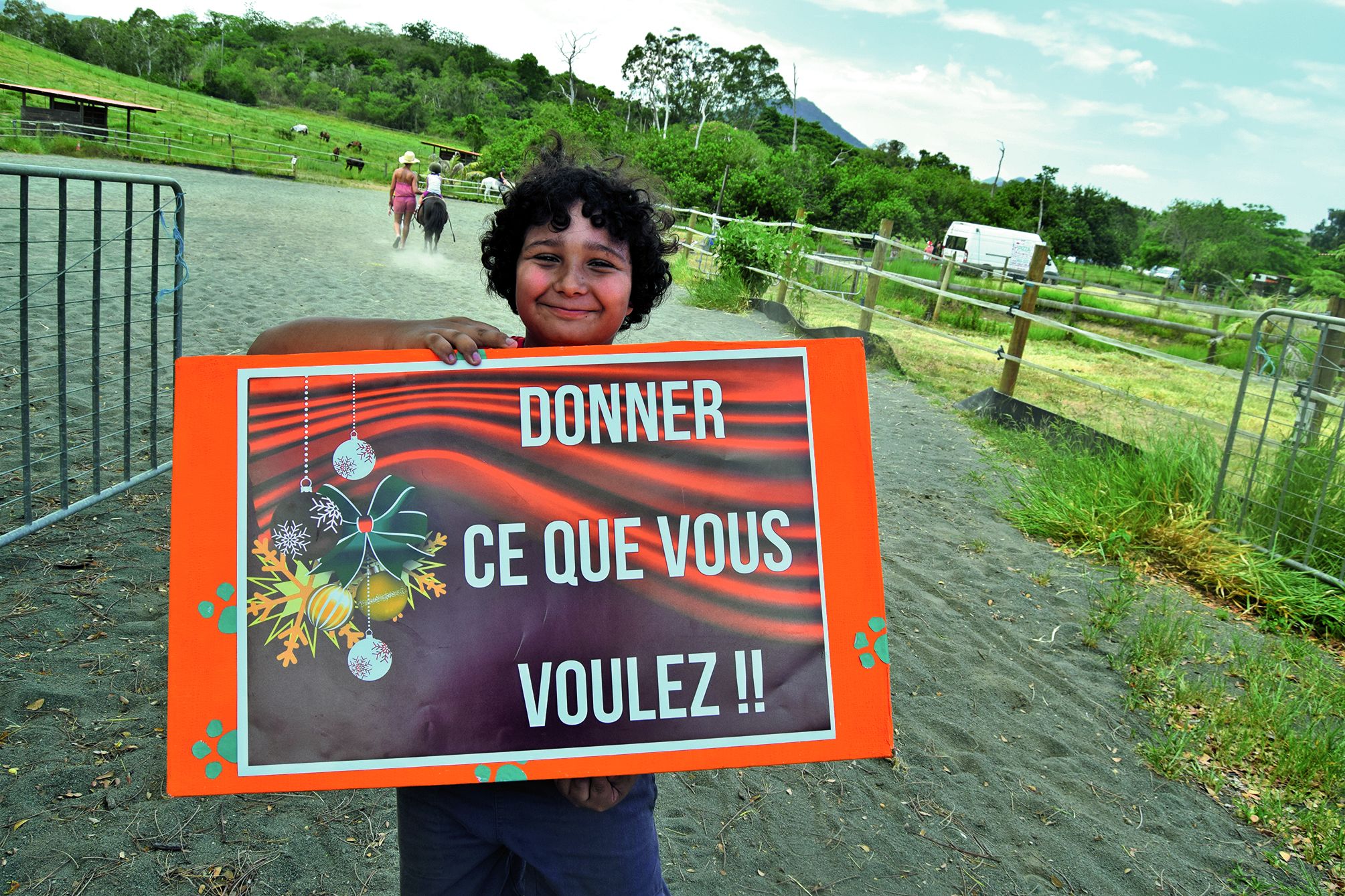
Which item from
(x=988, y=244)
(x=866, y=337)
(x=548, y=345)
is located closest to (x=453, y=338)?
(x=548, y=345)

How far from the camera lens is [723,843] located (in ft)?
8.23

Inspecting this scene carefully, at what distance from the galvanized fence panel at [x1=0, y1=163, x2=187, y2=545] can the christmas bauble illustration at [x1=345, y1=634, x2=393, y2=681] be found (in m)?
2.33

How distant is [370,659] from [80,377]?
5466 mm

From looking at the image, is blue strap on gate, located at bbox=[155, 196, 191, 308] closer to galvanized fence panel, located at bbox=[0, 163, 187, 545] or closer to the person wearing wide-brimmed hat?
galvanized fence panel, located at bbox=[0, 163, 187, 545]

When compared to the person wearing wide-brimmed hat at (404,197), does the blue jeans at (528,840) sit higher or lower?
lower

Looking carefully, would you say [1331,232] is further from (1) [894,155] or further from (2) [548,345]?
(2) [548,345]

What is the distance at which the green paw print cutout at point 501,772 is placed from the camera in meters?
1.22

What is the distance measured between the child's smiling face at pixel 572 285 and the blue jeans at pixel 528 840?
0.73 metres

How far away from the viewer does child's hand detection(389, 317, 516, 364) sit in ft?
4.33

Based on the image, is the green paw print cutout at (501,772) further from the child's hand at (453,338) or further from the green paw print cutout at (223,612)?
the child's hand at (453,338)

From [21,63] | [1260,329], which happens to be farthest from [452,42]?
[1260,329]

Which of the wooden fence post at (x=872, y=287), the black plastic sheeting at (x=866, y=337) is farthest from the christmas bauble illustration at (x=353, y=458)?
the wooden fence post at (x=872, y=287)

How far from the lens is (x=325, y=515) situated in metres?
1.28

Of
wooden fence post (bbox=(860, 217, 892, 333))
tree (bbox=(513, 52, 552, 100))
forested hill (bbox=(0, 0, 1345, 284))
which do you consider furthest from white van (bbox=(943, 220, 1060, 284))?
tree (bbox=(513, 52, 552, 100))
